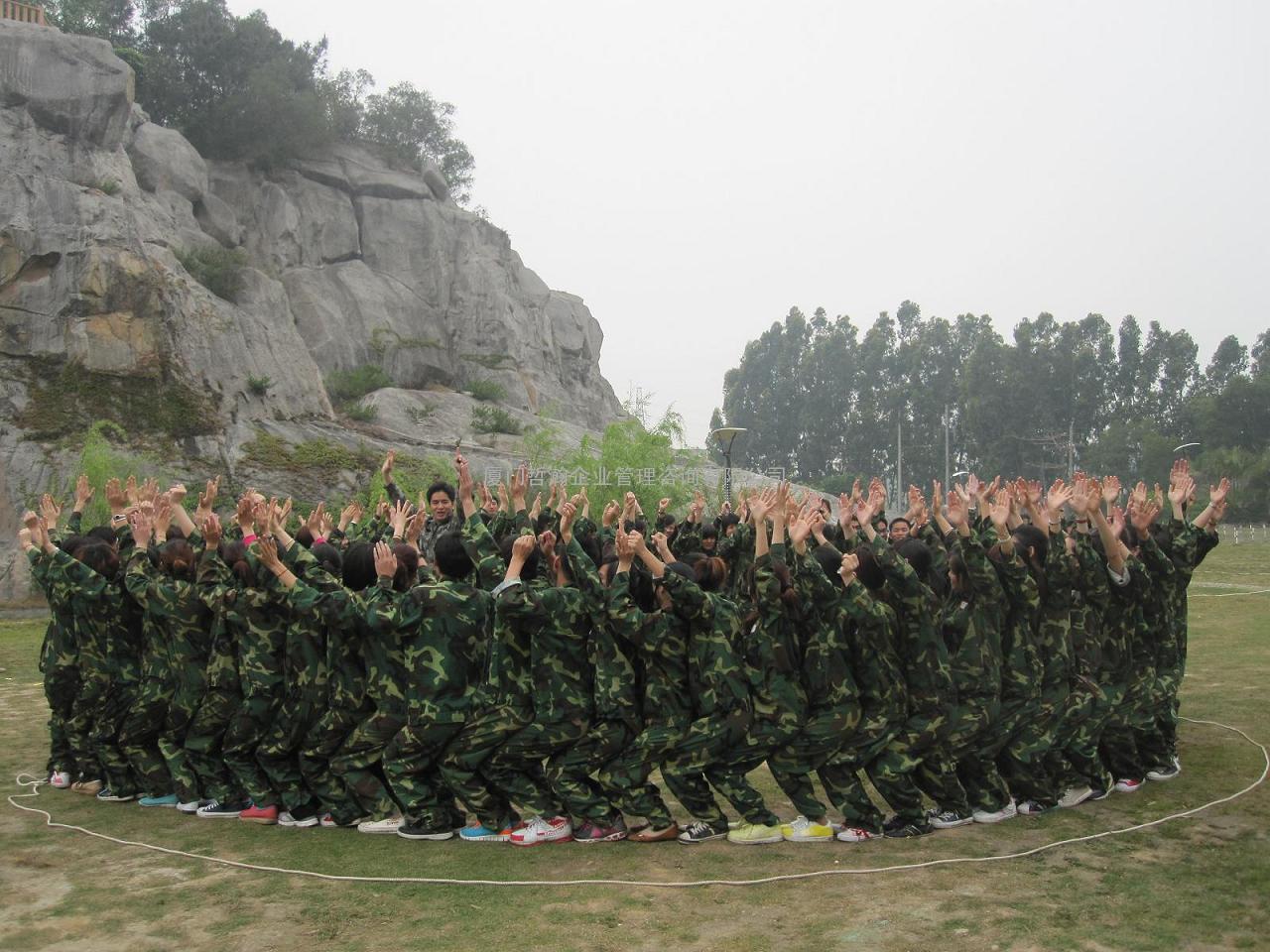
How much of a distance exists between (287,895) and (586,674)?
72.0 inches

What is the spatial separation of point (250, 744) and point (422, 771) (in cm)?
119

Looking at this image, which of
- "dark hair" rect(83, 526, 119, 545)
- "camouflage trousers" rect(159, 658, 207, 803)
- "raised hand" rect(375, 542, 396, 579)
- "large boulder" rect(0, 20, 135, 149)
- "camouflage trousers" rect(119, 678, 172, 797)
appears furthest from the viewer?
"large boulder" rect(0, 20, 135, 149)

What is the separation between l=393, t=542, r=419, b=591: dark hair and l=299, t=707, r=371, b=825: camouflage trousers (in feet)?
2.38

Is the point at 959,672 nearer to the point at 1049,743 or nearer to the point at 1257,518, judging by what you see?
the point at 1049,743

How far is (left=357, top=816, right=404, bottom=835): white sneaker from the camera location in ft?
20.5

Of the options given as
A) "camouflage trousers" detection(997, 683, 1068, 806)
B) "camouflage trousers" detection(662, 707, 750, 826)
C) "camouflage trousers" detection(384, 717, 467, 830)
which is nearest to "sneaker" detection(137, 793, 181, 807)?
"camouflage trousers" detection(384, 717, 467, 830)

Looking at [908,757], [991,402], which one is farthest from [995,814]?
[991,402]

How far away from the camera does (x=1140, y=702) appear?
6.76 meters

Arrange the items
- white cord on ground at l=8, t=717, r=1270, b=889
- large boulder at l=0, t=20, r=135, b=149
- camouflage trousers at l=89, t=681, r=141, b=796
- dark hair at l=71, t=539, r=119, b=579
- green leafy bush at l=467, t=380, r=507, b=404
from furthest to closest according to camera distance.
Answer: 1. green leafy bush at l=467, t=380, r=507, b=404
2. large boulder at l=0, t=20, r=135, b=149
3. dark hair at l=71, t=539, r=119, b=579
4. camouflage trousers at l=89, t=681, r=141, b=796
5. white cord on ground at l=8, t=717, r=1270, b=889

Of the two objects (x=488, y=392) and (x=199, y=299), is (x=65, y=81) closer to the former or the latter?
(x=199, y=299)

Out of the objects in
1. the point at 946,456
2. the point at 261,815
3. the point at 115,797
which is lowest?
the point at 115,797

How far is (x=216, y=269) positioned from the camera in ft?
101

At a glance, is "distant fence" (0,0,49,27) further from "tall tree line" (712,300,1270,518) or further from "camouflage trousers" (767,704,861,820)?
"tall tree line" (712,300,1270,518)

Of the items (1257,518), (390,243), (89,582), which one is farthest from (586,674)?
(1257,518)
